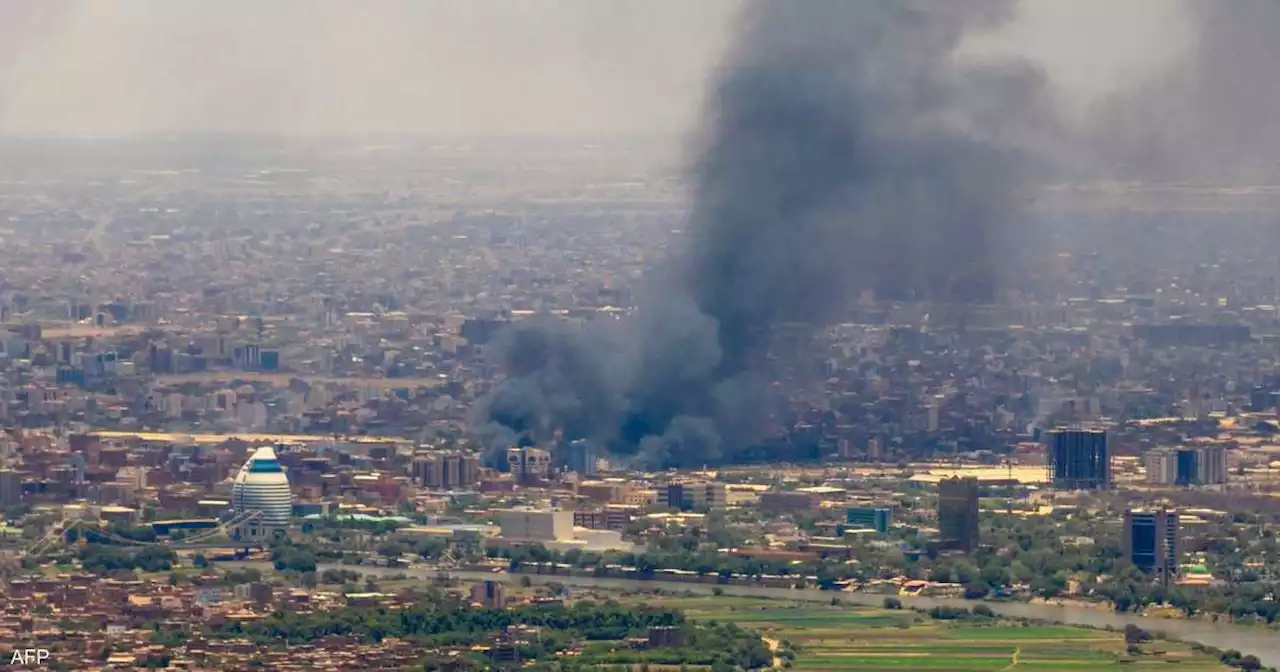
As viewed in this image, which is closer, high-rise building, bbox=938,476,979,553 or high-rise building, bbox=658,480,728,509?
high-rise building, bbox=938,476,979,553

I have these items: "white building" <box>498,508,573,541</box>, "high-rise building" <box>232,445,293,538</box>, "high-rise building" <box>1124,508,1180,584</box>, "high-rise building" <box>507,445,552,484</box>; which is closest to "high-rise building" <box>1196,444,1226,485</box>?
"high-rise building" <box>1124,508,1180,584</box>

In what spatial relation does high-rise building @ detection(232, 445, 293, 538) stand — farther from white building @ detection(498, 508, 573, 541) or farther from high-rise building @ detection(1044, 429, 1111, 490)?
high-rise building @ detection(1044, 429, 1111, 490)

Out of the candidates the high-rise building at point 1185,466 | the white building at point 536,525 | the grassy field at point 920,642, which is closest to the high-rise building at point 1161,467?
the high-rise building at point 1185,466

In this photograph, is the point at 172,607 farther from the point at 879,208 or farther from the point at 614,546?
the point at 879,208

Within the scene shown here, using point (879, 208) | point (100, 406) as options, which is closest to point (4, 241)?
point (100, 406)

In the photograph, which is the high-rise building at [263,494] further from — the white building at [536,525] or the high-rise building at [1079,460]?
the high-rise building at [1079,460]

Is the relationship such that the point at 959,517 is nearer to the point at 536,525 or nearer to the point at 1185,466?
the point at 536,525
